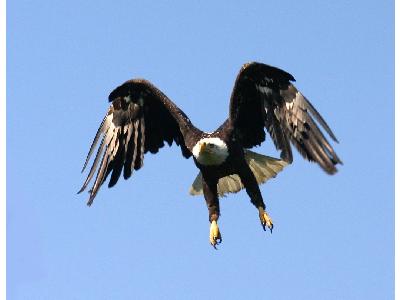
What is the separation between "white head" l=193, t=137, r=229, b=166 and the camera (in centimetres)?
949

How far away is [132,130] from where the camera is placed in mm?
10695

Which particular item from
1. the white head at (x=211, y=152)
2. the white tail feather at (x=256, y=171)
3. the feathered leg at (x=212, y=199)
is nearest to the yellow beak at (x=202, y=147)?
the white head at (x=211, y=152)

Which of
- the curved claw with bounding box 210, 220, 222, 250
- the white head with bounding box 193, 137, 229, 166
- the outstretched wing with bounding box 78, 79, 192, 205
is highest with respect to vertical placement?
the outstretched wing with bounding box 78, 79, 192, 205

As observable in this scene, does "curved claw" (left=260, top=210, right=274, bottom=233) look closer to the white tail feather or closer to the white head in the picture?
the white head

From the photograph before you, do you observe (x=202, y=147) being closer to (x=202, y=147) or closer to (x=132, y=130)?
(x=202, y=147)

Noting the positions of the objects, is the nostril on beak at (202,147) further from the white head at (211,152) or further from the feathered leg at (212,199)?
the feathered leg at (212,199)

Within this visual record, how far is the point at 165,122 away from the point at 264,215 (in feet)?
5.90

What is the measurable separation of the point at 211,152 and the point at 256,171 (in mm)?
1343

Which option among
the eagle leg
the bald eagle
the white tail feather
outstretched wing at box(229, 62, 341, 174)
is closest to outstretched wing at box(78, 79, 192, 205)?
the bald eagle

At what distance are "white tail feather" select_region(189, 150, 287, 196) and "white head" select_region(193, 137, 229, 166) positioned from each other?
3.79 ft

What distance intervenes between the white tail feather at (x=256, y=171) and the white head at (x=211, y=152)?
45.5 inches

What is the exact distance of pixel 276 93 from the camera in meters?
9.50
